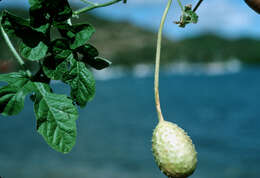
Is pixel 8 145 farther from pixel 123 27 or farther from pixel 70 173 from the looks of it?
pixel 123 27

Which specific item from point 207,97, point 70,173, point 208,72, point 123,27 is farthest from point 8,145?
point 123,27

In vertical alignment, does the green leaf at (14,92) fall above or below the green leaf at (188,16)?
below

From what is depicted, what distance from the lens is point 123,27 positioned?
19288 centimetres

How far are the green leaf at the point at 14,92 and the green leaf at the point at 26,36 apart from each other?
136mm

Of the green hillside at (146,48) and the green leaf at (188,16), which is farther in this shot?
the green hillside at (146,48)

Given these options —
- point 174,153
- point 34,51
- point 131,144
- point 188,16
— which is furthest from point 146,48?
point 174,153

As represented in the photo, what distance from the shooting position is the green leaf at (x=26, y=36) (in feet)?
4.65

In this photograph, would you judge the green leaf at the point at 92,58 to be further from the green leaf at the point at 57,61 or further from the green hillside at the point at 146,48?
the green hillside at the point at 146,48

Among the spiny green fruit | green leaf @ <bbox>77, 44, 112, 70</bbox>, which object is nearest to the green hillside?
green leaf @ <bbox>77, 44, 112, 70</bbox>

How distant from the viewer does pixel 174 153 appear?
1.34 metres

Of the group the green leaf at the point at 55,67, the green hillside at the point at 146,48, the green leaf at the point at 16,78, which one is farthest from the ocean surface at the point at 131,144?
the green hillside at the point at 146,48

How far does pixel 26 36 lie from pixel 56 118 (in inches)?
15.1

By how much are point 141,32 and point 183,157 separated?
641 ft

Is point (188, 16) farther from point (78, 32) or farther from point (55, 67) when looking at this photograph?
point (55, 67)
